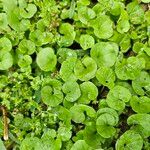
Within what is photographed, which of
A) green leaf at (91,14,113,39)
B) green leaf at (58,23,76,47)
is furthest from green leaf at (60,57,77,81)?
green leaf at (91,14,113,39)

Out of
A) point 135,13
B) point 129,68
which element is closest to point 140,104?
point 129,68

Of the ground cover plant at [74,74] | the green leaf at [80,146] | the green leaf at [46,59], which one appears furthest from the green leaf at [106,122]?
the green leaf at [46,59]

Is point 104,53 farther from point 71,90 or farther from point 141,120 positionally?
point 141,120

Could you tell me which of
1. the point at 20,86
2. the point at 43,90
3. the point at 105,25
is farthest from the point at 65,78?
the point at 105,25

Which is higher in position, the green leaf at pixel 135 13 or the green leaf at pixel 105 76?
the green leaf at pixel 135 13

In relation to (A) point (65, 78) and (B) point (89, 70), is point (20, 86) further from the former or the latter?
(B) point (89, 70)

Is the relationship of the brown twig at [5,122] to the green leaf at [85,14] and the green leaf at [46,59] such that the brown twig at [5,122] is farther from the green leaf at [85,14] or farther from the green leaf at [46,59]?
the green leaf at [85,14]
